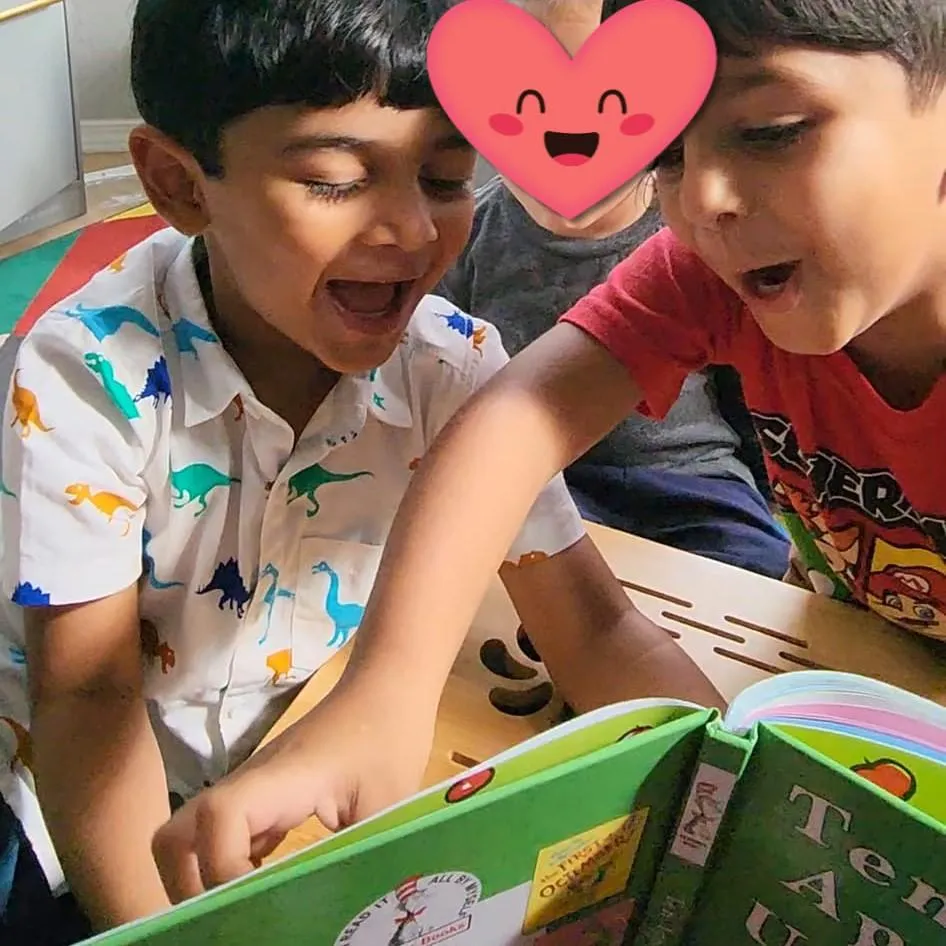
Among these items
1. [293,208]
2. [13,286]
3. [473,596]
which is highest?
[293,208]

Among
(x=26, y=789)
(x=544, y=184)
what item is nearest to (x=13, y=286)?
(x=26, y=789)

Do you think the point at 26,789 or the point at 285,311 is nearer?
the point at 285,311

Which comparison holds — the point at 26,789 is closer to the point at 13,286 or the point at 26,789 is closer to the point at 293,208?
the point at 293,208

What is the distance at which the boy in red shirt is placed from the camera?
395 mm

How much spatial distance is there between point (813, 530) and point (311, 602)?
12.0 inches

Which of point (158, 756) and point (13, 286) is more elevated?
point (158, 756)

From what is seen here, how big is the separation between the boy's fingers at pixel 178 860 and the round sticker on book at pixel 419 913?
3.0 inches

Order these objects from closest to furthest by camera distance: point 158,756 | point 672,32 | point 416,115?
point 672,32 → point 416,115 → point 158,756

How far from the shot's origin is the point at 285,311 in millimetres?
564

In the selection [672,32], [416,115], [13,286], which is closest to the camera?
[672,32]

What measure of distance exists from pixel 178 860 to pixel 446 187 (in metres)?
0.31

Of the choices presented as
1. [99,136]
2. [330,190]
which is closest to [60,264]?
[99,136]

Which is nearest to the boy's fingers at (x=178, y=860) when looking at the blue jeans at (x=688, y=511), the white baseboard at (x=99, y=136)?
the blue jeans at (x=688, y=511)

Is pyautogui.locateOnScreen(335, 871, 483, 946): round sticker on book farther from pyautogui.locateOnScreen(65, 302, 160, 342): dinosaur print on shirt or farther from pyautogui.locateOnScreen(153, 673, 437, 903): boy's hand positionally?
pyautogui.locateOnScreen(65, 302, 160, 342): dinosaur print on shirt
